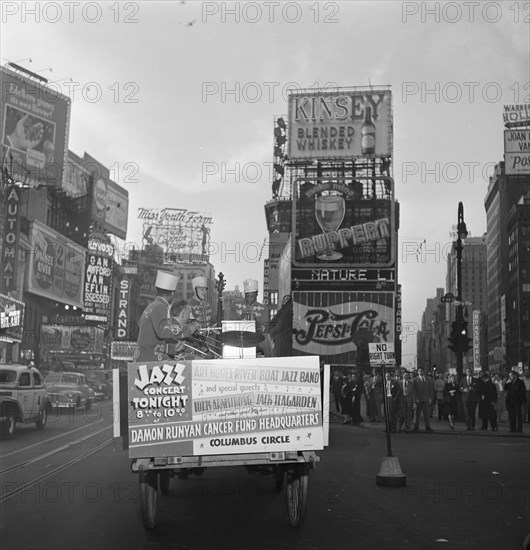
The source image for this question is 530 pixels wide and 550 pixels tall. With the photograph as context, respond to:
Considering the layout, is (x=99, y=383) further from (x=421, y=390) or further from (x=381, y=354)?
(x=381, y=354)

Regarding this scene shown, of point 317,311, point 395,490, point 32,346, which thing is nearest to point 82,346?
point 32,346

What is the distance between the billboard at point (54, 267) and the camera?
59.2m

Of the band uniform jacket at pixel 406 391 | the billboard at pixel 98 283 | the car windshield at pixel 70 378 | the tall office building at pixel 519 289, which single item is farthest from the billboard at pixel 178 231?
the tall office building at pixel 519 289

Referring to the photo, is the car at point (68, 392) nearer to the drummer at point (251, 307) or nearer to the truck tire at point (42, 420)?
the truck tire at point (42, 420)

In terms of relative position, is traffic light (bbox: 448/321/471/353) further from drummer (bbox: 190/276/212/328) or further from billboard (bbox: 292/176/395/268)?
billboard (bbox: 292/176/395/268)

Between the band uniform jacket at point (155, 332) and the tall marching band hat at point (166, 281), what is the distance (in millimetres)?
335

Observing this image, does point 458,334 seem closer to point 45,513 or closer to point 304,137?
point 45,513

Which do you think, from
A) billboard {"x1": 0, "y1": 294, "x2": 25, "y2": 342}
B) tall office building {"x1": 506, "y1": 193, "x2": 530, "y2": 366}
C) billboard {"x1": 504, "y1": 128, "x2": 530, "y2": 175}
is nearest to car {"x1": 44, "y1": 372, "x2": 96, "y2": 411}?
billboard {"x1": 0, "y1": 294, "x2": 25, "y2": 342}

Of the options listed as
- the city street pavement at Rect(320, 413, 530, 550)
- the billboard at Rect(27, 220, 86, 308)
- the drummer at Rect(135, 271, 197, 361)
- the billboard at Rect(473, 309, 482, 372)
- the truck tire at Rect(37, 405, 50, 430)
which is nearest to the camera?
the city street pavement at Rect(320, 413, 530, 550)

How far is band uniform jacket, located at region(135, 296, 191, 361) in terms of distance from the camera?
795cm

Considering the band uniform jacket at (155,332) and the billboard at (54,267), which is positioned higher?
the billboard at (54,267)

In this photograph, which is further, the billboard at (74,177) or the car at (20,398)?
the billboard at (74,177)

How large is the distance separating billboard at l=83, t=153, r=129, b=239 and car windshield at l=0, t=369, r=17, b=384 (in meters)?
62.8

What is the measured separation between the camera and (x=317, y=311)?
185 ft
